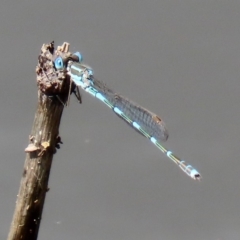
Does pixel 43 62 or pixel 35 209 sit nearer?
pixel 43 62

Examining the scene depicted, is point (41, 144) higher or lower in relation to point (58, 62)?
lower

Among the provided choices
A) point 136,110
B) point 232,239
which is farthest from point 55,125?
point 232,239

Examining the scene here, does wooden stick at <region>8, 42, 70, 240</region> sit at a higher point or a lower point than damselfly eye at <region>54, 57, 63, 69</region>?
lower

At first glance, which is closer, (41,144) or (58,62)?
(58,62)

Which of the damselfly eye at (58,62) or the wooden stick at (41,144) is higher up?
the damselfly eye at (58,62)

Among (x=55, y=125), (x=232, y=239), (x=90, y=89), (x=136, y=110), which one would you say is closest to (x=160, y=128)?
(x=136, y=110)

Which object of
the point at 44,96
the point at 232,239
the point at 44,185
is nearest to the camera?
the point at 44,96

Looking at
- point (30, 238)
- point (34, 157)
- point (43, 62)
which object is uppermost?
point (43, 62)

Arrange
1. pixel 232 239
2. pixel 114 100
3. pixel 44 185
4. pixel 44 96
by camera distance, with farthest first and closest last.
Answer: pixel 232 239 < pixel 114 100 < pixel 44 185 < pixel 44 96

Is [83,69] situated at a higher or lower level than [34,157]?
higher

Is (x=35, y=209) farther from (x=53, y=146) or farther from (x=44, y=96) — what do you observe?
(x=44, y=96)
